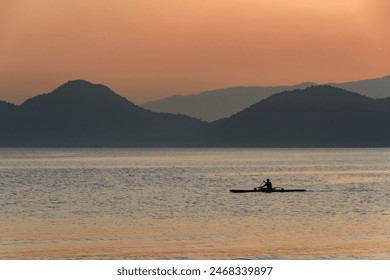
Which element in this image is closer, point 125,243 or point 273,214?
point 125,243

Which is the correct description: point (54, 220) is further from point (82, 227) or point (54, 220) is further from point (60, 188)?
point (60, 188)

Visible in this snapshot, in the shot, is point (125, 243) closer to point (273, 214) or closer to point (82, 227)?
point (82, 227)

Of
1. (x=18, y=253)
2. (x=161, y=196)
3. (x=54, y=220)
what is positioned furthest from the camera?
(x=161, y=196)

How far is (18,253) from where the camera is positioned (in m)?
49.3

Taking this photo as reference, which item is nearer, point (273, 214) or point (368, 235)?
point (368, 235)

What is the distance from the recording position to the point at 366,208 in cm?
8056

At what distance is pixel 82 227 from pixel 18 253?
1429 cm

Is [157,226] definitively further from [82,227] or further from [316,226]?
[316,226]
